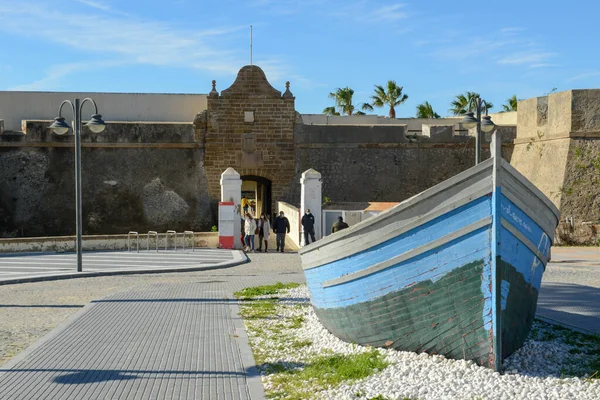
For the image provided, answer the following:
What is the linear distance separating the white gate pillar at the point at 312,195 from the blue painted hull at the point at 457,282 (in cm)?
1601

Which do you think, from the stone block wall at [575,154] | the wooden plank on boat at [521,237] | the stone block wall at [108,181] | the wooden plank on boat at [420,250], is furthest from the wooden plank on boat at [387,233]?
the stone block wall at [108,181]

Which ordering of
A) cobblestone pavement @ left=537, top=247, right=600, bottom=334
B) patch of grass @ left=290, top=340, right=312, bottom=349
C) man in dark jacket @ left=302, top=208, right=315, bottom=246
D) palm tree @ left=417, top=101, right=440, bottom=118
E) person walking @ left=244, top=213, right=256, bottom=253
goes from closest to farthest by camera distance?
patch of grass @ left=290, top=340, right=312, bottom=349
cobblestone pavement @ left=537, top=247, right=600, bottom=334
man in dark jacket @ left=302, top=208, right=315, bottom=246
person walking @ left=244, top=213, right=256, bottom=253
palm tree @ left=417, top=101, right=440, bottom=118

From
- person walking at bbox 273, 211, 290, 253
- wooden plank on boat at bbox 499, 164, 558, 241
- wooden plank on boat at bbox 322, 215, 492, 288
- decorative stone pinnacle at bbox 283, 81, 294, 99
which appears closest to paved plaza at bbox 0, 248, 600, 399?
wooden plank on boat at bbox 322, 215, 492, 288

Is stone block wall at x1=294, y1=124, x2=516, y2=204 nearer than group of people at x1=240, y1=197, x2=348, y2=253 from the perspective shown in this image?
No

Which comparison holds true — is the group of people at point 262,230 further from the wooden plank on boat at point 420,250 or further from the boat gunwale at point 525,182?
the boat gunwale at point 525,182

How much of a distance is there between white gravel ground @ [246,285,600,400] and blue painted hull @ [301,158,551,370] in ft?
0.55

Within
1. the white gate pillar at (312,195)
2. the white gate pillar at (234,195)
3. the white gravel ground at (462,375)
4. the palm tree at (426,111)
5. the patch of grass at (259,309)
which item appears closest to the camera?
the white gravel ground at (462,375)

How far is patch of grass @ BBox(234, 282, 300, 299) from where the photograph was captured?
13.1 meters

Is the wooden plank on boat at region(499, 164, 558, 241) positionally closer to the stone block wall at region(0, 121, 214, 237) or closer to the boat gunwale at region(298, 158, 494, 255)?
the boat gunwale at region(298, 158, 494, 255)

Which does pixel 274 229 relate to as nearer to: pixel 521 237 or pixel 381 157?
pixel 381 157

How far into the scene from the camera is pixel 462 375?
22.2 ft

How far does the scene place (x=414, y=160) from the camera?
33000 mm

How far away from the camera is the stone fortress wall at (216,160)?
30531mm

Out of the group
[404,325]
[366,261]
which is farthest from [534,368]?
[366,261]
